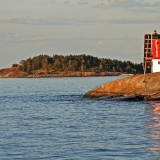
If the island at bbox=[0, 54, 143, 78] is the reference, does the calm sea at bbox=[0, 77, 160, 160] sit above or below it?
below

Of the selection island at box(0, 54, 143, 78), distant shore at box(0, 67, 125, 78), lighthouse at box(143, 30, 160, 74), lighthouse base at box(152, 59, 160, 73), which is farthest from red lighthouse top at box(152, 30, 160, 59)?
island at box(0, 54, 143, 78)

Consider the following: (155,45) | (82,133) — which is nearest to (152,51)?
(155,45)

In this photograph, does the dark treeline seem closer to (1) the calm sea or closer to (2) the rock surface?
(2) the rock surface

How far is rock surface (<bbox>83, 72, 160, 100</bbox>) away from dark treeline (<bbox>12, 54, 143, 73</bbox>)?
118m

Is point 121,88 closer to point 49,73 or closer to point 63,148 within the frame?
point 63,148

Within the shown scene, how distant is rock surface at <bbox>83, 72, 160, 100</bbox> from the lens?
141 feet

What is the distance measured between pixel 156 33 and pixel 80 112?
16.0 m

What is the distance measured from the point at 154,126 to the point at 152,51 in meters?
22.9

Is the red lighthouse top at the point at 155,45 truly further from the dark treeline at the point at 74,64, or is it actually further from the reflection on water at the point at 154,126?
the dark treeline at the point at 74,64

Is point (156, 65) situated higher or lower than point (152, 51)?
lower

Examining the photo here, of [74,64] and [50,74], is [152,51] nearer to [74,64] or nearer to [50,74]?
[74,64]

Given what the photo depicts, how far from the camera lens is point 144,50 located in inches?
1986

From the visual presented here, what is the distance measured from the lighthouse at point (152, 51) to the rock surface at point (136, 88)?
4.61 metres

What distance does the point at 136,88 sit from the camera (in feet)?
145
